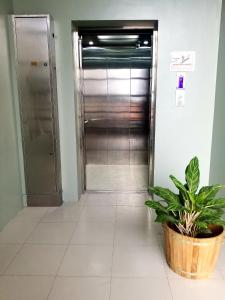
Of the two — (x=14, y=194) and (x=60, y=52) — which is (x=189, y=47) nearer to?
(x=60, y=52)

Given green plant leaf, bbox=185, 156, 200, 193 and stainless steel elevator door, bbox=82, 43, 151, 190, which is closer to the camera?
green plant leaf, bbox=185, 156, 200, 193

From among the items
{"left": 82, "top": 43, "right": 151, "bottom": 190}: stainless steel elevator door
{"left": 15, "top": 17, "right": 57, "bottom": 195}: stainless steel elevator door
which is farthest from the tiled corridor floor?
{"left": 82, "top": 43, "right": 151, "bottom": 190}: stainless steel elevator door

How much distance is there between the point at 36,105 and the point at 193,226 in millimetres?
2165

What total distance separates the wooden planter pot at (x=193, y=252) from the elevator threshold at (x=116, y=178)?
1.85 m

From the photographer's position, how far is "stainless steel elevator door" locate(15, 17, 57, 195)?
9.08 ft

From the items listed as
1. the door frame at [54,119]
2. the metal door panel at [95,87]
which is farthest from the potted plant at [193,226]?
the metal door panel at [95,87]

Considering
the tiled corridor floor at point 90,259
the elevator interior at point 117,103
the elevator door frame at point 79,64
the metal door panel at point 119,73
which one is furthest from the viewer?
the metal door panel at point 119,73

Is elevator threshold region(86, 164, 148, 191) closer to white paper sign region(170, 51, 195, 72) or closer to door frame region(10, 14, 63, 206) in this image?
door frame region(10, 14, 63, 206)

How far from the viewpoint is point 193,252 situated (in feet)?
5.80

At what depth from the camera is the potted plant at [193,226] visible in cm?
175

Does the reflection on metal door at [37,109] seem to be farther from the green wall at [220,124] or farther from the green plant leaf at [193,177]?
the green wall at [220,124]

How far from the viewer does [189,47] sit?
2.82m

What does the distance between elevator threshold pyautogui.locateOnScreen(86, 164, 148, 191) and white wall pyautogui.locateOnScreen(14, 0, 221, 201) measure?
76cm

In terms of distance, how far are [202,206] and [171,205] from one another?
0.72ft
